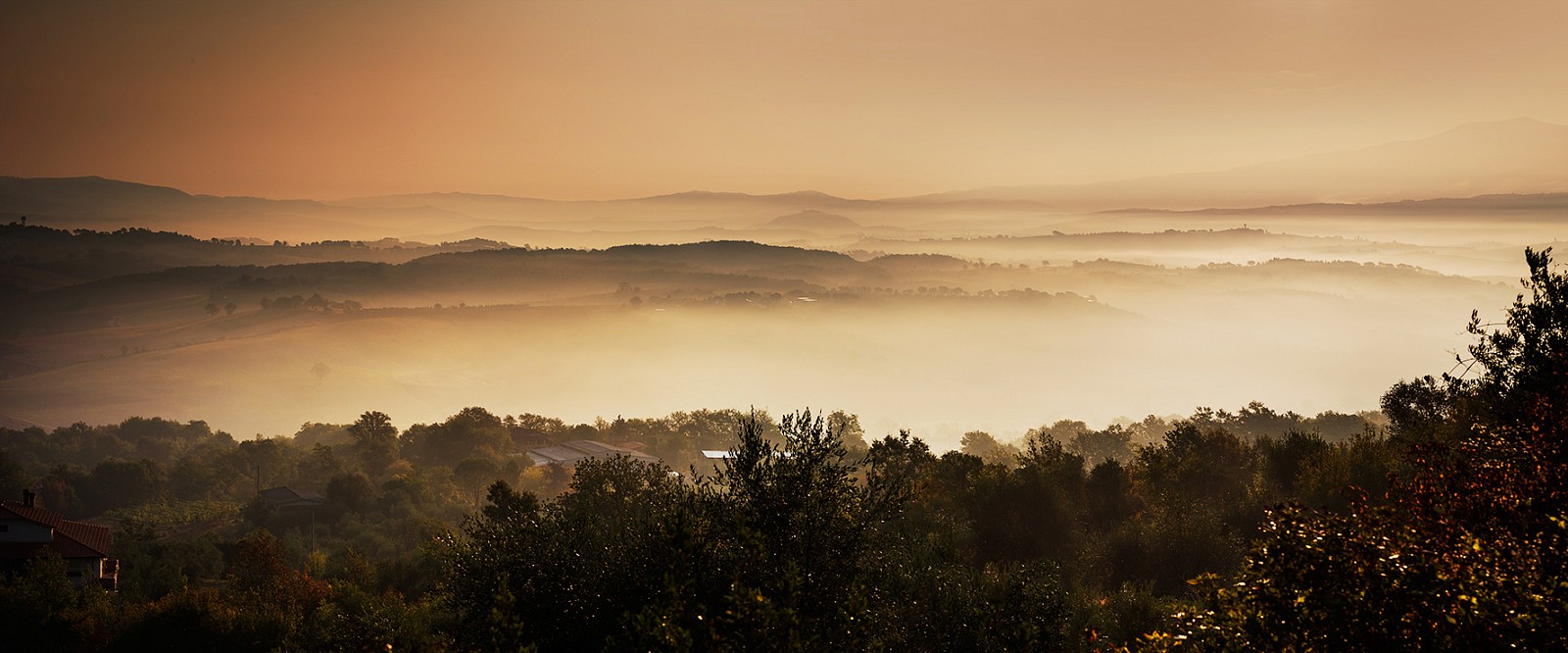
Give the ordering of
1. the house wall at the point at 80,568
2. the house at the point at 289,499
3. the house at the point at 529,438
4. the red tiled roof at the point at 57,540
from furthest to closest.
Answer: the house at the point at 529,438, the house at the point at 289,499, the house wall at the point at 80,568, the red tiled roof at the point at 57,540

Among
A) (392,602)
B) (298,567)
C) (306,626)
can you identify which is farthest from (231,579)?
(392,602)

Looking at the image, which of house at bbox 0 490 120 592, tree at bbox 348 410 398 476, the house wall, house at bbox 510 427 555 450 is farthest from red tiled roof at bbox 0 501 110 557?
house at bbox 510 427 555 450

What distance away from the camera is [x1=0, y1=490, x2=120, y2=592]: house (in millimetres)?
59031

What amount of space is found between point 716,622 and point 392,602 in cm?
2851

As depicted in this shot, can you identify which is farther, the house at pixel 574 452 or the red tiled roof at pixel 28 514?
the house at pixel 574 452

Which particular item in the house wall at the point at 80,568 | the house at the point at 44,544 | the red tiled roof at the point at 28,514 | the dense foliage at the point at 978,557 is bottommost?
the house wall at the point at 80,568

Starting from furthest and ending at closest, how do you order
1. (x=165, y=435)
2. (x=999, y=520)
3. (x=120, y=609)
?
1. (x=165, y=435)
2. (x=999, y=520)
3. (x=120, y=609)

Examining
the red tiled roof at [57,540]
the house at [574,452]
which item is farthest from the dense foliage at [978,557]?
the house at [574,452]

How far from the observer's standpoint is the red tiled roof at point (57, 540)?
59.3 meters

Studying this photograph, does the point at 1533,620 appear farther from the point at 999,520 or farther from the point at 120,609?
the point at 120,609

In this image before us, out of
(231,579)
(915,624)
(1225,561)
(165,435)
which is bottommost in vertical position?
(165,435)

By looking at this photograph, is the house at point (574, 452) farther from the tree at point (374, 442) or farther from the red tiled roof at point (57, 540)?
the red tiled roof at point (57, 540)

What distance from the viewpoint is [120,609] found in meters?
45.5

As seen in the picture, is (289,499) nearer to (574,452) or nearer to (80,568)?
(574,452)
